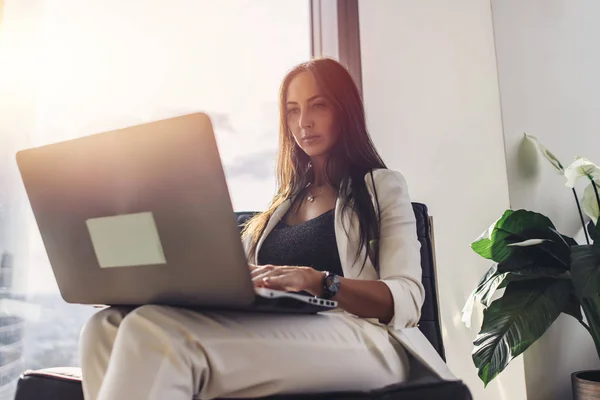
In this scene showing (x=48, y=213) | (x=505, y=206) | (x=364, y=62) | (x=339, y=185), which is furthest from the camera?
(x=364, y=62)

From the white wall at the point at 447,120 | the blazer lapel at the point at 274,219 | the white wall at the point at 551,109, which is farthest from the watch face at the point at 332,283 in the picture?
the white wall at the point at 551,109

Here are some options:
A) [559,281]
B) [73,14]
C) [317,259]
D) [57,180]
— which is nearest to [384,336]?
[317,259]

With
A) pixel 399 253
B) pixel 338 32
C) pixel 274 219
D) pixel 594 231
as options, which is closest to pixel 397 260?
pixel 399 253

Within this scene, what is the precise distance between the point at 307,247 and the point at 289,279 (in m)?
0.31

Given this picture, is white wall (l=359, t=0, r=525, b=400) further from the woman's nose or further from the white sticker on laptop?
the white sticker on laptop

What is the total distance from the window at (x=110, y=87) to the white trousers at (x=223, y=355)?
2.39 feet

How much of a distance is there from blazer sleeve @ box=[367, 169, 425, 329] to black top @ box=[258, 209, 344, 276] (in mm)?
111

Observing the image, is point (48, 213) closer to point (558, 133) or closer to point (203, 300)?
point (203, 300)

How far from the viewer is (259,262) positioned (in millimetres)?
1183

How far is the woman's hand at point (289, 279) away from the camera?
30.0 inches

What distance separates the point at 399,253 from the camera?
96 cm

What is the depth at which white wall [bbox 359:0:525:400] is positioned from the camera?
1.72 metres

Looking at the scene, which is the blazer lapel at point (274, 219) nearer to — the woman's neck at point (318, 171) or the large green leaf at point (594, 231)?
the woman's neck at point (318, 171)

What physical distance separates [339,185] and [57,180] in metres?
0.62
